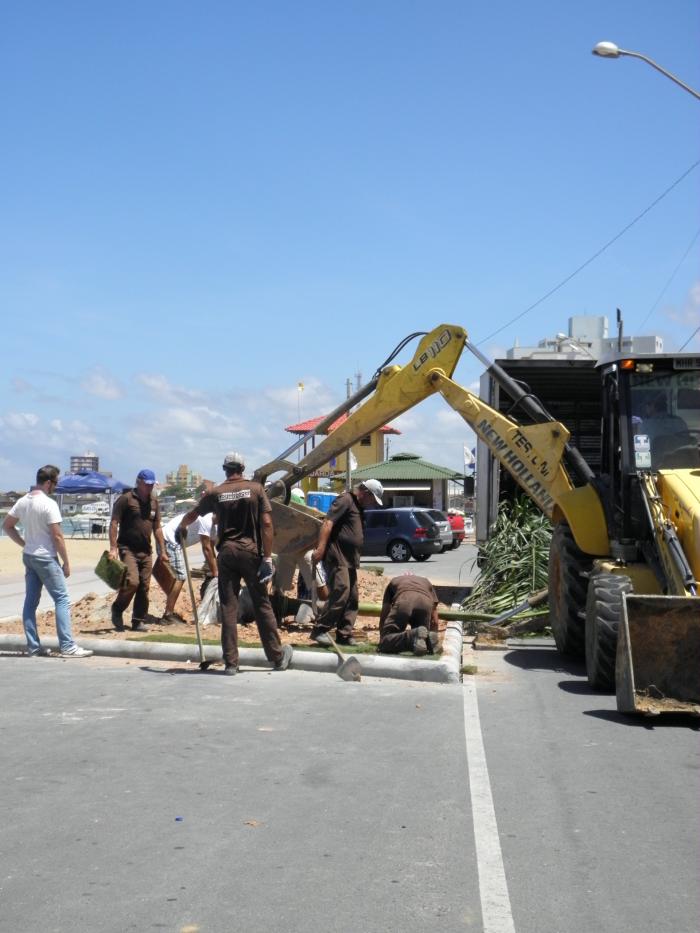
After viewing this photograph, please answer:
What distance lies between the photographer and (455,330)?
13781mm

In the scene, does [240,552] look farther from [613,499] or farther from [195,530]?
[195,530]

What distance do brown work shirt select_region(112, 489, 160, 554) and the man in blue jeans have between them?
1.56 m

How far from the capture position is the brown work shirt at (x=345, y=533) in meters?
12.4

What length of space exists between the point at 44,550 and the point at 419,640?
12.7 feet

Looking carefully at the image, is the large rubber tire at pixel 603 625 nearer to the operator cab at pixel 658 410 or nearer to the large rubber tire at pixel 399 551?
the operator cab at pixel 658 410

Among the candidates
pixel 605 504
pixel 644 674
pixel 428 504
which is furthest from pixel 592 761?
pixel 428 504

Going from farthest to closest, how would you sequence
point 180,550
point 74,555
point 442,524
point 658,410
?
point 442,524
point 74,555
point 180,550
point 658,410

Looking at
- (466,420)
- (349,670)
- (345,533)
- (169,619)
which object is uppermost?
(466,420)

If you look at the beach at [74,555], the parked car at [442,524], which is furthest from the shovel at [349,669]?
the parked car at [442,524]

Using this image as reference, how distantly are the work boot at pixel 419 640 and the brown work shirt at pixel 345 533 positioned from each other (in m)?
1.32

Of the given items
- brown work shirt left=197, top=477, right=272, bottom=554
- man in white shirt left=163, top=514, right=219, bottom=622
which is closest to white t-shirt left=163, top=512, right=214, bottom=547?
man in white shirt left=163, top=514, right=219, bottom=622

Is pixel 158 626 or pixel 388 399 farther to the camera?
pixel 388 399

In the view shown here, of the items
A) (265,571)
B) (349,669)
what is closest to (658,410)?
(349,669)

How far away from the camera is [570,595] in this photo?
1167 centimetres
